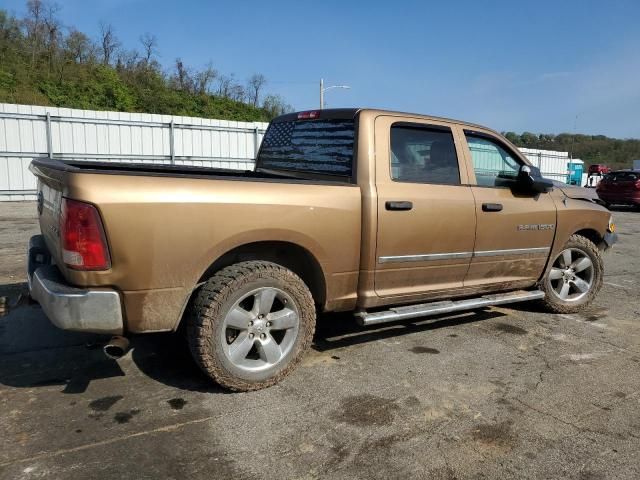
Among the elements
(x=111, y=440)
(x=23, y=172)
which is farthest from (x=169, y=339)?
(x=23, y=172)

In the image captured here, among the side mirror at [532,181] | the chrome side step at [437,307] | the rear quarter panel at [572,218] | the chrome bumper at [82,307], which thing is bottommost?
the chrome side step at [437,307]

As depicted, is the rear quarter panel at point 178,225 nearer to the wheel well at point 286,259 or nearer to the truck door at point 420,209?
the wheel well at point 286,259

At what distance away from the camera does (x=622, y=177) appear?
19.3 metres

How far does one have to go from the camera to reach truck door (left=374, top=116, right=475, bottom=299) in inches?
152

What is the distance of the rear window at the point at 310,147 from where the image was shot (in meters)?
3.98

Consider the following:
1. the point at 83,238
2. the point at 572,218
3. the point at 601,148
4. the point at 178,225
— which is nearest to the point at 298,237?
the point at 178,225

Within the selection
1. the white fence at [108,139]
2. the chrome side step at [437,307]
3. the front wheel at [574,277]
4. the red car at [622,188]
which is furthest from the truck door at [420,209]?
the red car at [622,188]

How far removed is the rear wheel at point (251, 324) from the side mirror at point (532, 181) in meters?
2.33

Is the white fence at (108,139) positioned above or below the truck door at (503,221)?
above

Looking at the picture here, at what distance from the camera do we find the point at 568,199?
5.18m

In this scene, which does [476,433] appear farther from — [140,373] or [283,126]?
[283,126]

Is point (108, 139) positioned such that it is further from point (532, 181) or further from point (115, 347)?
point (115, 347)

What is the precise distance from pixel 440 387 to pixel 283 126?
265 cm

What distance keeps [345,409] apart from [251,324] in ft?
2.59
